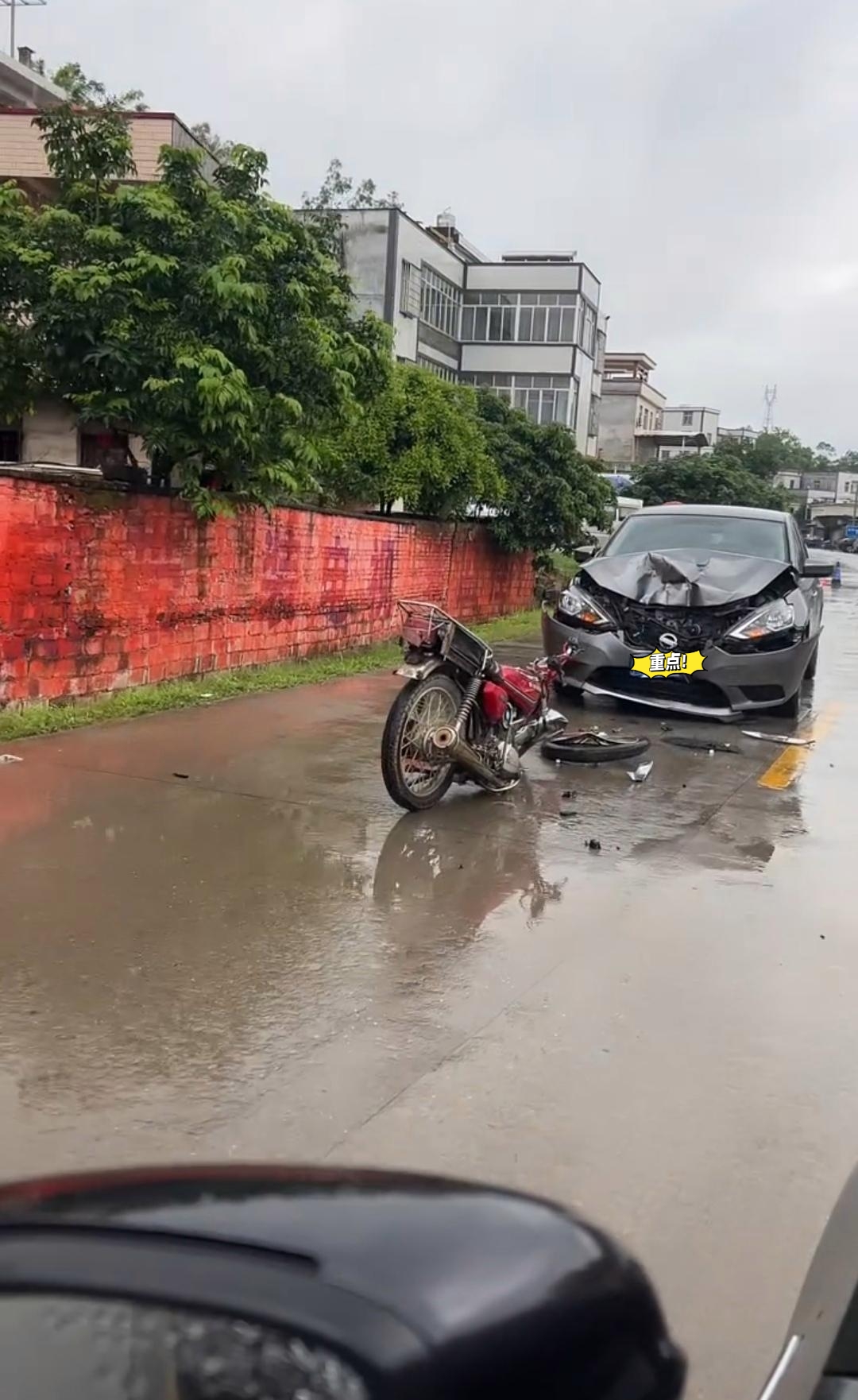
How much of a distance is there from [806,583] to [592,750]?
3.60 meters

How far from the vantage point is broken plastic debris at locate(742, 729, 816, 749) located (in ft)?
28.6

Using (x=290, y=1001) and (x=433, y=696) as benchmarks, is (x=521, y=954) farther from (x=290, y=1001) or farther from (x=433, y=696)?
(x=433, y=696)

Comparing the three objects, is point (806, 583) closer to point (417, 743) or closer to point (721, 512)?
point (721, 512)

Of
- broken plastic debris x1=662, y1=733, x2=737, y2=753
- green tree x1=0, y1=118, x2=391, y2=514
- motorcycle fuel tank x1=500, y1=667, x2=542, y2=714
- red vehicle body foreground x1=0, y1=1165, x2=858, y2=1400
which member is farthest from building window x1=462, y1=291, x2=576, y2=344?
red vehicle body foreground x1=0, y1=1165, x2=858, y2=1400

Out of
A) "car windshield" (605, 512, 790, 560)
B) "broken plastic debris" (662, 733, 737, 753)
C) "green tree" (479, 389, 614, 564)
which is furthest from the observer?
"green tree" (479, 389, 614, 564)

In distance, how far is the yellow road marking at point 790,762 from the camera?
7.41 meters

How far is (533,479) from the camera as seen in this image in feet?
55.8

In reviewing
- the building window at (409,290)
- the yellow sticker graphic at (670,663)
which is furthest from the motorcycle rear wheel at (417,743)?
the building window at (409,290)

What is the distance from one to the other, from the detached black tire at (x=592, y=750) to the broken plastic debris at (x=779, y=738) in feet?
4.44

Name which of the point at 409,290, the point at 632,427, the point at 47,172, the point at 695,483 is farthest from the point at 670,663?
the point at 632,427

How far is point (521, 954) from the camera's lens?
4.33 metres

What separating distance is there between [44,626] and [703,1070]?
5746 millimetres

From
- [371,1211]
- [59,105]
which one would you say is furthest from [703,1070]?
[59,105]

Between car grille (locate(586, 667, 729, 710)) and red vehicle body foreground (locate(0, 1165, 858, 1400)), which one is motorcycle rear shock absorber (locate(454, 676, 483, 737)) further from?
red vehicle body foreground (locate(0, 1165, 858, 1400))
